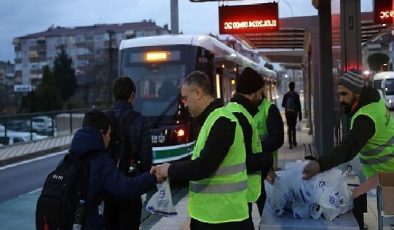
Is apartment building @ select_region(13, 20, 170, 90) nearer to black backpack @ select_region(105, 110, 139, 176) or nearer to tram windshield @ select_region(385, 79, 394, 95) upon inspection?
tram windshield @ select_region(385, 79, 394, 95)

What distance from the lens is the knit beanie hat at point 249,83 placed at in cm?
514

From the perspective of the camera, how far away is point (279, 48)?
22953 mm

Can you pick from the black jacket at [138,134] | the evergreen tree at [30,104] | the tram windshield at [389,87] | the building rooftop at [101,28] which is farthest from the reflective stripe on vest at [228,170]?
the building rooftop at [101,28]

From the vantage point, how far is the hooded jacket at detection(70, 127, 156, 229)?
3.61 meters

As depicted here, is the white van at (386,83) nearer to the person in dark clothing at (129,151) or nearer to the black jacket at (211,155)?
the person in dark clothing at (129,151)

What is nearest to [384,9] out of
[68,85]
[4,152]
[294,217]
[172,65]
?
[172,65]

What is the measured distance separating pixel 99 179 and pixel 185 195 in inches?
291

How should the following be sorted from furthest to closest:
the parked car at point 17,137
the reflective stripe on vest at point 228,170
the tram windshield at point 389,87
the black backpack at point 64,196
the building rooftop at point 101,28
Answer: the building rooftop at point 101,28, the tram windshield at point 389,87, the parked car at point 17,137, the reflective stripe on vest at point 228,170, the black backpack at point 64,196

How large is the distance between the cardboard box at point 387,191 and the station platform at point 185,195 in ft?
7.28

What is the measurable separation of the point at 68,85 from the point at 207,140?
77.2m

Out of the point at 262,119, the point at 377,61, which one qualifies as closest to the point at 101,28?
the point at 377,61

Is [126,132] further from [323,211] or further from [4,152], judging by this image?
[4,152]

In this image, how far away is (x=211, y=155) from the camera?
3.51m

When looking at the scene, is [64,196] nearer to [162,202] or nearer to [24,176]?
[162,202]
